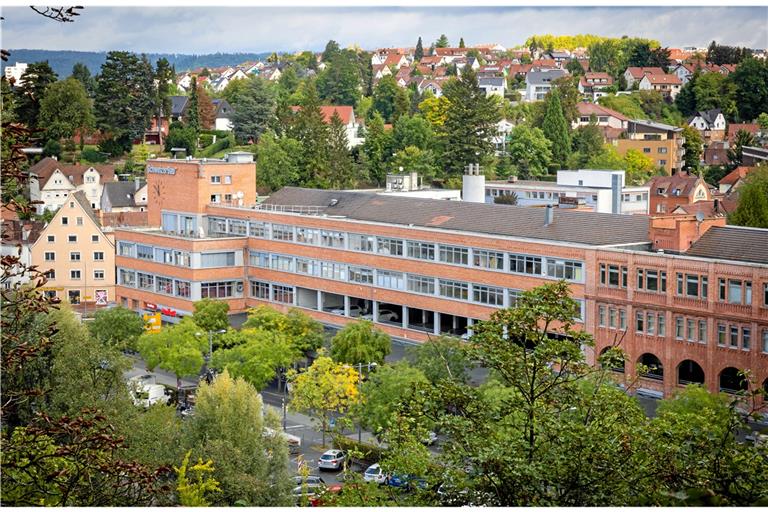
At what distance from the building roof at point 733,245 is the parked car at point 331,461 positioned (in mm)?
16267

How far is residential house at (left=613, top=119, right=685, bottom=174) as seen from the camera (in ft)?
370

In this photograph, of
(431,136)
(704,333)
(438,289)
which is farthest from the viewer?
(431,136)

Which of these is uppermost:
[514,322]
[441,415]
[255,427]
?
[514,322]

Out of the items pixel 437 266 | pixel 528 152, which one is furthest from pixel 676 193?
pixel 437 266

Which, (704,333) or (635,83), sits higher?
(635,83)

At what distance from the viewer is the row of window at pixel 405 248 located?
171ft

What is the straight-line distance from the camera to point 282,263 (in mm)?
66688

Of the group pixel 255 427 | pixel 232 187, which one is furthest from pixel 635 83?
pixel 255 427

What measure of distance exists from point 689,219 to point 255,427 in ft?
71.4

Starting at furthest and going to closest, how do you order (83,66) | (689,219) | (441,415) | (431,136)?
(83,66)
(431,136)
(689,219)
(441,415)

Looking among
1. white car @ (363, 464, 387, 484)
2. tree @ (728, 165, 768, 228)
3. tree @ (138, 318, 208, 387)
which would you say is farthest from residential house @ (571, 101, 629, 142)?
white car @ (363, 464, 387, 484)

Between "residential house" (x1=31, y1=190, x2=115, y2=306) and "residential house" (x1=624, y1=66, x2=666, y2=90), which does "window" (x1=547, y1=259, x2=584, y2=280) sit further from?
"residential house" (x1=624, y1=66, x2=666, y2=90)

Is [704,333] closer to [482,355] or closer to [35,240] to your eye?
[482,355]

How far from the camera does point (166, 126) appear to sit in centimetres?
11356
